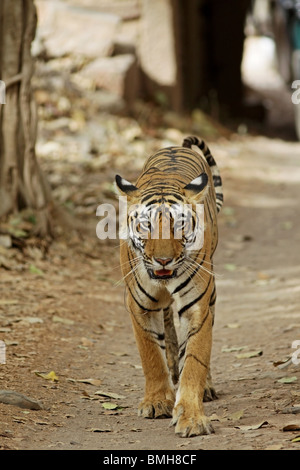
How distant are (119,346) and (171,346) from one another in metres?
1.15

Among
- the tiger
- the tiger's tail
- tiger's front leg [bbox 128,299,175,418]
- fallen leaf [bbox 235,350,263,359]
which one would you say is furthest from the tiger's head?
fallen leaf [bbox 235,350,263,359]

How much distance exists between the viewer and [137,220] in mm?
4051

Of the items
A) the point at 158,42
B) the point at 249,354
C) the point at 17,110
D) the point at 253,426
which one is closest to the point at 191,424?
the point at 253,426

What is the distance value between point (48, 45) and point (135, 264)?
921 centimetres

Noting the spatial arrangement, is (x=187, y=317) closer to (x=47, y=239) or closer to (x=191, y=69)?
(x=47, y=239)

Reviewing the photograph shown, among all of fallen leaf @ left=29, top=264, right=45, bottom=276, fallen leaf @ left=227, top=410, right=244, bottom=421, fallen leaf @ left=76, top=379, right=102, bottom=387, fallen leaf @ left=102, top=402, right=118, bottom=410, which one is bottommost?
fallen leaf @ left=227, top=410, right=244, bottom=421

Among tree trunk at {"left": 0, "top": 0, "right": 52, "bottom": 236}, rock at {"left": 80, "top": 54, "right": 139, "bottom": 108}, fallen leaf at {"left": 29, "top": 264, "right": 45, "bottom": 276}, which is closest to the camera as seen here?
fallen leaf at {"left": 29, "top": 264, "right": 45, "bottom": 276}

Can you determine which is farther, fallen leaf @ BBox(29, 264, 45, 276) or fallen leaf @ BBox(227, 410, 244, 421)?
fallen leaf @ BBox(29, 264, 45, 276)

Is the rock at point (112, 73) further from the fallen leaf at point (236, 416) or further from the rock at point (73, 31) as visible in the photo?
the fallen leaf at point (236, 416)

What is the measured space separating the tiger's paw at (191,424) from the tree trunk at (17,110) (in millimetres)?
3916

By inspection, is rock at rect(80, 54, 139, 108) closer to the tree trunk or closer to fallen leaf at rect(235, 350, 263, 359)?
the tree trunk

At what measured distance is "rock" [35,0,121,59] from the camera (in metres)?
12.8

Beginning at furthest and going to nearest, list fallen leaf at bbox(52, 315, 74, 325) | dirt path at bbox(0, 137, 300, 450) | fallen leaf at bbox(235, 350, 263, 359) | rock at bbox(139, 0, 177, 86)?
A: 1. rock at bbox(139, 0, 177, 86)
2. fallen leaf at bbox(52, 315, 74, 325)
3. fallen leaf at bbox(235, 350, 263, 359)
4. dirt path at bbox(0, 137, 300, 450)

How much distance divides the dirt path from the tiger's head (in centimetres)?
82
